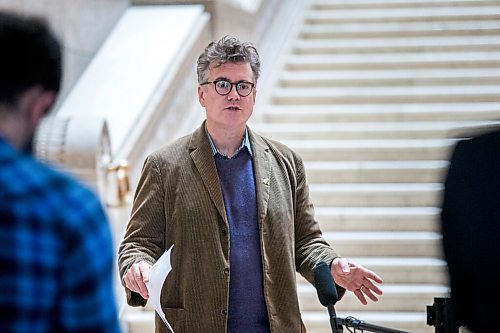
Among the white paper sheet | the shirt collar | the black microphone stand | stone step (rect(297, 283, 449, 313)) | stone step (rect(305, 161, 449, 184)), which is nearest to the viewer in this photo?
the black microphone stand

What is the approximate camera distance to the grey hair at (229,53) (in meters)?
3.52

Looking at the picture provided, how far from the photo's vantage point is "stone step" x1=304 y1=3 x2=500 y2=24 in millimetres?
10250

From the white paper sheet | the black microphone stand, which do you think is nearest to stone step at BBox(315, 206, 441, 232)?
the white paper sheet

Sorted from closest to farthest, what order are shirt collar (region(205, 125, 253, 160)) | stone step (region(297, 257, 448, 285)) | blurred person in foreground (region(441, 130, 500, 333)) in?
blurred person in foreground (region(441, 130, 500, 333)), shirt collar (region(205, 125, 253, 160)), stone step (region(297, 257, 448, 285))

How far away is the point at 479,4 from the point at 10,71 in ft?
30.7

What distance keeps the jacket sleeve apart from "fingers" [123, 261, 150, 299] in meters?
0.14

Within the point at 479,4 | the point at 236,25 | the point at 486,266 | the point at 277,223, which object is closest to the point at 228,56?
the point at 277,223

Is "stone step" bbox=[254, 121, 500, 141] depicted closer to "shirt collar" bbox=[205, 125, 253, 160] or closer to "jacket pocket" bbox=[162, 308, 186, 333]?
"shirt collar" bbox=[205, 125, 253, 160]

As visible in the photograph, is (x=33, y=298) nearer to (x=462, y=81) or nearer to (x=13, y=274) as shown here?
(x=13, y=274)

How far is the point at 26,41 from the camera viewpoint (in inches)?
69.6

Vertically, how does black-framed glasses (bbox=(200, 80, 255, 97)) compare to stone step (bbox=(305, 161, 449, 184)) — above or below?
above

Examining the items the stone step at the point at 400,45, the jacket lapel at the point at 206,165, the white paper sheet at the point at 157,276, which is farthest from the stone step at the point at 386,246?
the white paper sheet at the point at 157,276

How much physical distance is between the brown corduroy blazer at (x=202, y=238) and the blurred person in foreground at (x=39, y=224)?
162 cm

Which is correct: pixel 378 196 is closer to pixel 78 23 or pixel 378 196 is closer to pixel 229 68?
pixel 78 23
